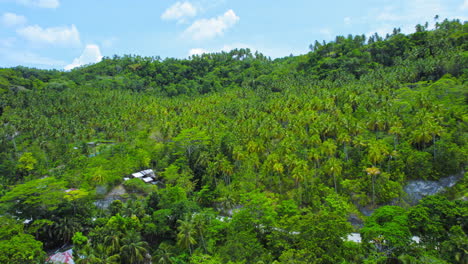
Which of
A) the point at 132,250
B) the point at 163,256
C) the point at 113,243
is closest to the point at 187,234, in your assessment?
the point at 163,256

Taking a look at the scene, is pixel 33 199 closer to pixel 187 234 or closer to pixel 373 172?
pixel 187 234

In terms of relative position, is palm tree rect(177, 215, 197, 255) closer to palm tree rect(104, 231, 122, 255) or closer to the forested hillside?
the forested hillside

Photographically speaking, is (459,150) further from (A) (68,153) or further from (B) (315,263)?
(A) (68,153)

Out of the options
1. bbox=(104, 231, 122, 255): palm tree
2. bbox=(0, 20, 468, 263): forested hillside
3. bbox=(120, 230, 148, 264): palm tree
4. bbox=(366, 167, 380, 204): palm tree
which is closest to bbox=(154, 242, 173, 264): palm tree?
bbox=(0, 20, 468, 263): forested hillside

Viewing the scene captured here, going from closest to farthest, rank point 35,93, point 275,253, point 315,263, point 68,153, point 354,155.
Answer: point 315,263 → point 275,253 → point 354,155 → point 68,153 → point 35,93

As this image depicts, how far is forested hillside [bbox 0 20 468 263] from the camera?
32125 millimetres

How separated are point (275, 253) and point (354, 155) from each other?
29.3 meters

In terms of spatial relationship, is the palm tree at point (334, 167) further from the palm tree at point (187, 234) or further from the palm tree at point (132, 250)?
the palm tree at point (132, 250)

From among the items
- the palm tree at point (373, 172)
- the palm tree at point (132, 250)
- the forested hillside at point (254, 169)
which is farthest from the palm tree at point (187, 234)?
the palm tree at point (373, 172)

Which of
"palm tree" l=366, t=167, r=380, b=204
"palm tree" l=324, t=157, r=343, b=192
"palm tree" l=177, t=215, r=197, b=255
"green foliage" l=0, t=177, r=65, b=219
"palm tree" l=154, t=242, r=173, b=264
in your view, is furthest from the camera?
"palm tree" l=324, t=157, r=343, b=192

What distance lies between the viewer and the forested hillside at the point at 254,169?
105 feet

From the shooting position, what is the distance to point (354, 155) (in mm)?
54906

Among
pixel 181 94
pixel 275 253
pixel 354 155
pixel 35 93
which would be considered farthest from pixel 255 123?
pixel 35 93

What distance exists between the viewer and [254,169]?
60.2m
